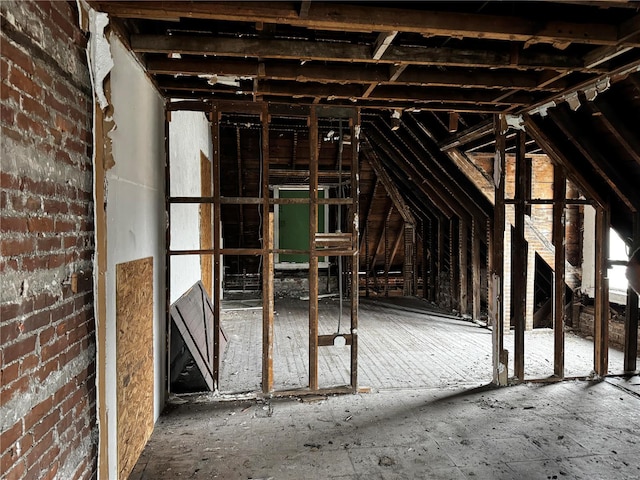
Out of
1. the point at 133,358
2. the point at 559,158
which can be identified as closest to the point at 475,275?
the point at 559,158

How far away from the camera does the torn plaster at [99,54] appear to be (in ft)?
6.71

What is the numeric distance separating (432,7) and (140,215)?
7.34ft

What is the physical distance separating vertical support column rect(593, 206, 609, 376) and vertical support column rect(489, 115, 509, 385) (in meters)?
1.04

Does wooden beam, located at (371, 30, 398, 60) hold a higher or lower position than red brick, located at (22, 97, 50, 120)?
higher

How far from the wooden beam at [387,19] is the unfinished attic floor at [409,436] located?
8.67 ft

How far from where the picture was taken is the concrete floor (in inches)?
107

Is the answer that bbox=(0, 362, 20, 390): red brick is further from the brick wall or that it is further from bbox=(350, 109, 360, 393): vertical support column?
bbox=(350, 109, 360, 393): vertical support column

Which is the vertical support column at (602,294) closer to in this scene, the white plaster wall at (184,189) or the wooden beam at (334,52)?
the wooden beam at (334,52)

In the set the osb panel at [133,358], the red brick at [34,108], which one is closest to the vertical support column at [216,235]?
the osb panel at [133,358]

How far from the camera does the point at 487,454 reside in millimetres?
2875

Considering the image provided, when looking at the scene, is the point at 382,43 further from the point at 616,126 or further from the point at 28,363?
the point at 28,363

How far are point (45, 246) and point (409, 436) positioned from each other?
105 inches

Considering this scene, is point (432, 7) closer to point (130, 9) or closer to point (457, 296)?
point (130, 9)

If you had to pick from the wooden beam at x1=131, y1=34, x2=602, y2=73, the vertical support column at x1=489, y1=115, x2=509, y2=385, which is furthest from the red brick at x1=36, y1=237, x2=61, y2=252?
the vertical support column at x1=489, y1=115, x2=509, y2=385
